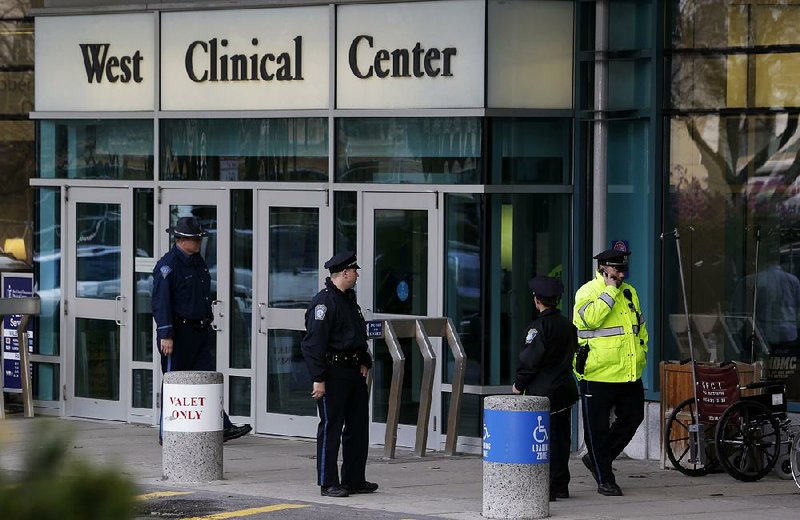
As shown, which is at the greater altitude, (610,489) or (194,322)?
(194,322)

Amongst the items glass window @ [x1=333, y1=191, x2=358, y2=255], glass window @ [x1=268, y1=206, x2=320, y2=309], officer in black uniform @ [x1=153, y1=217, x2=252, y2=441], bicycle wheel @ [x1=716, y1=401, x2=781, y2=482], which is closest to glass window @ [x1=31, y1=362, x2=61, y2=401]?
glass window @ [x1=268, y1=206, x2=320, y2=309]

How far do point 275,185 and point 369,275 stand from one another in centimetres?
127

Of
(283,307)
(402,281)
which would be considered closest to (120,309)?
(283,307)

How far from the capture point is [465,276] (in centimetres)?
1227

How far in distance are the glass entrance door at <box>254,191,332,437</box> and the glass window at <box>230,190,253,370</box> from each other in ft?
0.50

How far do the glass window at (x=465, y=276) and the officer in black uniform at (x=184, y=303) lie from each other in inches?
82.7

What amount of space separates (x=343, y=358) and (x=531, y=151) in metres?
3.54

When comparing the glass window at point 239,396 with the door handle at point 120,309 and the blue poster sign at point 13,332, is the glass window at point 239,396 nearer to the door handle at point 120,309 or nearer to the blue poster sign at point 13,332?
the door handle at point 120,309

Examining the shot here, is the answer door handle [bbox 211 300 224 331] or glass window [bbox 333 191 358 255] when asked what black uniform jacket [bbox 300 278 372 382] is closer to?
glass window [bbox 333 191 358 255]

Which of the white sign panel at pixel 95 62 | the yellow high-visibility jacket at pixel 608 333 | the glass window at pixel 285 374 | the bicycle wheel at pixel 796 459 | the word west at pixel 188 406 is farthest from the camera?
the white sign panel at pixel 95 62

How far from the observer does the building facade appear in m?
11.9

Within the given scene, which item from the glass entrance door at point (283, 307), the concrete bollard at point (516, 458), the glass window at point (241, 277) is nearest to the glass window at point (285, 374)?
the glass entrance door at point (283, 307)

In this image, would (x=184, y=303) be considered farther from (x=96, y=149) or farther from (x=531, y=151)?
(x=531, y=151)

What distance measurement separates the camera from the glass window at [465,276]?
480 inches
